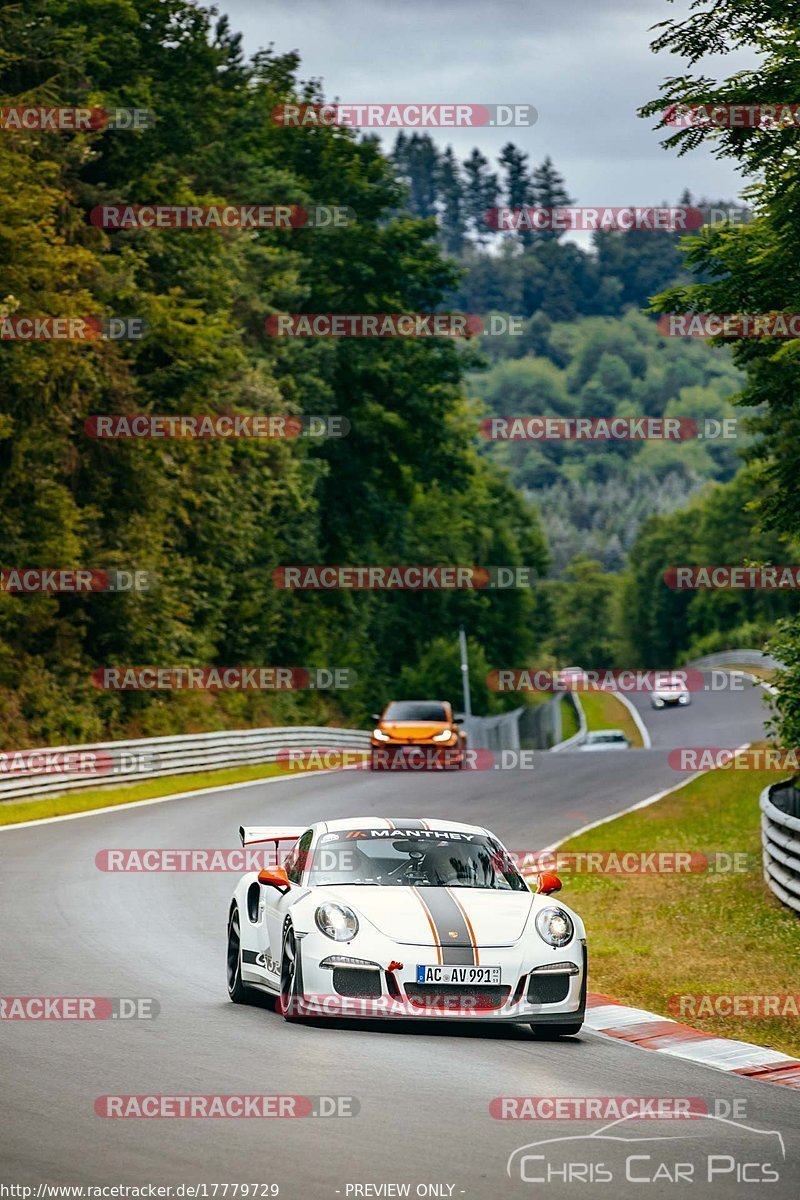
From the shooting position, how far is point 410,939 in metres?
10.7

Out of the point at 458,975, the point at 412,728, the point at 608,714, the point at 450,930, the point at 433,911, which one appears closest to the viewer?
the point at 458,975

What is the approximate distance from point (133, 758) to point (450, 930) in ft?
84.6

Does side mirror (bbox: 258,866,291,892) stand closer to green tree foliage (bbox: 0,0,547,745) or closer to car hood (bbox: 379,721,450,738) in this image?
green tree foliage (bbox: 0,0,547,745)

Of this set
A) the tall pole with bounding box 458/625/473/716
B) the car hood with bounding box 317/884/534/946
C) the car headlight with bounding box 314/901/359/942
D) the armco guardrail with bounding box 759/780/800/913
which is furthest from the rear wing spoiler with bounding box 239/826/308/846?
the tall pole with bounding box 458/625/473/716

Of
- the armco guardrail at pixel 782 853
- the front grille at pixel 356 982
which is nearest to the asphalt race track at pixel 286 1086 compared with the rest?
the front grille at pixel 356 982

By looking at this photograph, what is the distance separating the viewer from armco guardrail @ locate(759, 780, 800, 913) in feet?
56.8

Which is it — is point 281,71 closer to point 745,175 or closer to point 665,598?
point 745,175

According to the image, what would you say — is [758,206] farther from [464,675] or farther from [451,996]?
[464,675]

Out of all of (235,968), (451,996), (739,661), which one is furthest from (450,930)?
(739,661)

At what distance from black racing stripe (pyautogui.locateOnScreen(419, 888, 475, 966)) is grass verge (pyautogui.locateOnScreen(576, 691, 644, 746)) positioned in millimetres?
64450

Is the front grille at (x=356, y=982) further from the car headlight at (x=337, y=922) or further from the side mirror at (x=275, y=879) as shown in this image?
the side mirror at (x=275, y=879)

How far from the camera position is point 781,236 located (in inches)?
694

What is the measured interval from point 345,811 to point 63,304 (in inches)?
511

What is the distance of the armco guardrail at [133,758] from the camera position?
3106 centimetres
